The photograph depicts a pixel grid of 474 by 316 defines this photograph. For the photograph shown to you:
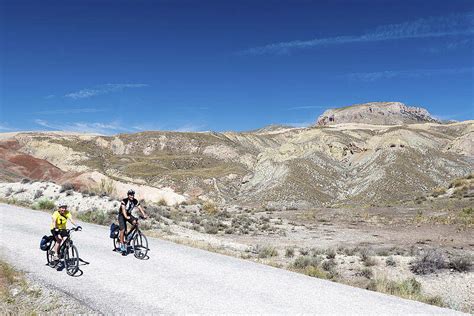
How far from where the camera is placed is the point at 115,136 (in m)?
130

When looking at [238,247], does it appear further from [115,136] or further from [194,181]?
[115,136]

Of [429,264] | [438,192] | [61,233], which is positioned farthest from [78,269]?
[438,192]

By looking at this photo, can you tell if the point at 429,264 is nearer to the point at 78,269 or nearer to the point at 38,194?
the point at 78,269

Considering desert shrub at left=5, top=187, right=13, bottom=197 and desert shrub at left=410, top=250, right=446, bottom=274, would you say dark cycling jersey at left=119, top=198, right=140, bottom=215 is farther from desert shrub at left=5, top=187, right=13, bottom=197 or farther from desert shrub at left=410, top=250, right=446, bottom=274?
desert shrub at left=5, top=187, right=13, bottom=197

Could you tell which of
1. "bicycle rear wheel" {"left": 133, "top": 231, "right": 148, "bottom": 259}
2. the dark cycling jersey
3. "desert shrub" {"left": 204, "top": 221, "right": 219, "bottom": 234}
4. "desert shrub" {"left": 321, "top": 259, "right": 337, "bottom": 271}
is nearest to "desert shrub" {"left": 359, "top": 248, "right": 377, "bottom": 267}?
"desert shrub" {"left": 321, "top": 259, "right": 337, "bottom": 271}

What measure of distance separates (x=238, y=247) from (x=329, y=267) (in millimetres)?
6537

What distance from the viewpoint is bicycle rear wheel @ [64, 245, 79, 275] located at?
11531 millimetres

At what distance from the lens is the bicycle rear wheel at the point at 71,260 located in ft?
37.8

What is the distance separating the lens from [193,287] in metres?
10.2

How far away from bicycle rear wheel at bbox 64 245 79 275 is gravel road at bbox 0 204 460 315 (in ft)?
0.82

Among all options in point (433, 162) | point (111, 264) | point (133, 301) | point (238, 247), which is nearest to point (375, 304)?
point (133, 301)

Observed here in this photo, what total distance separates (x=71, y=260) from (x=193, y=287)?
3.94 m

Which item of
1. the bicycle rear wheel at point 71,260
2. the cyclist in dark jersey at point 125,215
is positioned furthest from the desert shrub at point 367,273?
the bicycle rear wheel at point 71,260

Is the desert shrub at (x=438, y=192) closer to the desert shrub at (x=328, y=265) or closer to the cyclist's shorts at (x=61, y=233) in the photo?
the desert shrub at (x=328, y=265)
